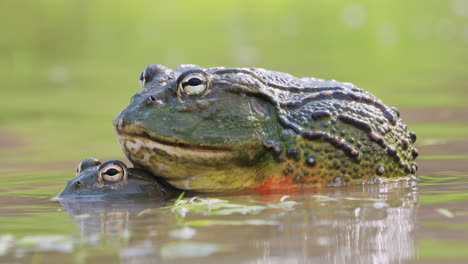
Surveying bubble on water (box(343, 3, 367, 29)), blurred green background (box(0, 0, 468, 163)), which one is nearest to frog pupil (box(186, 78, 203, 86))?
blurred green background (box(0, 0, 468, 163))

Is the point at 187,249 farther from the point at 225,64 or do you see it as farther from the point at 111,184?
the point at 225,64

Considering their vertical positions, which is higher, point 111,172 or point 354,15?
point 354,15

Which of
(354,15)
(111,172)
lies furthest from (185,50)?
(111,172)

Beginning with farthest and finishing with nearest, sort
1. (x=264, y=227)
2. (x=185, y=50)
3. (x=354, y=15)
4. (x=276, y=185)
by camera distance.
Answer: (x=354, y=15) → (x=185, y=50) → (x=276, y=185) → (x=264, y=227)

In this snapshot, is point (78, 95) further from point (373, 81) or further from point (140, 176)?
point (140, 176)

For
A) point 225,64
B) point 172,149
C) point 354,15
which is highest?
point 354,15

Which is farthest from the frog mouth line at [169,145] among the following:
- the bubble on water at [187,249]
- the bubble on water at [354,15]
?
the bubble on water at [354,15]

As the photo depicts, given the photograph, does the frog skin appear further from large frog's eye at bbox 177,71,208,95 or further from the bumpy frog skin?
large frog's eye at bbox 177,71,208,95
